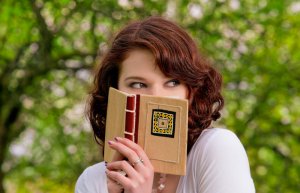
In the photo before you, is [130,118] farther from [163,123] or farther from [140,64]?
[140,64]

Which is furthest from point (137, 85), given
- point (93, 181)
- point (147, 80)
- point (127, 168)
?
point (93, 181)

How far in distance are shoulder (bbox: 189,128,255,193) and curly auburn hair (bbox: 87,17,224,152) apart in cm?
7

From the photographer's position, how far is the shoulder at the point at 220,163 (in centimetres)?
205

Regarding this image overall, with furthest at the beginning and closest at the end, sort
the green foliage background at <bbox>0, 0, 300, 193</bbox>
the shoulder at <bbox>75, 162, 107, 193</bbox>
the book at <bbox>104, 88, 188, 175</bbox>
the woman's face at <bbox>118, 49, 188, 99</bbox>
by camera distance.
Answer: the green foliage background at <bbox>0, 0, 300, 193</bbox>, the shoulder at <bbox>75, 162, 107, 193</bbox>, the woman's face at <bbox>118, 49, 188, 99</bbox>, the book at <bbox>104, 88, 188, 175</bbox>

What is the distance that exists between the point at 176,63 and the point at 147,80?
10 centimetres

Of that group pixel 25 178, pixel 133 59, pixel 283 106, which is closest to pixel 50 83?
pixel 25 178

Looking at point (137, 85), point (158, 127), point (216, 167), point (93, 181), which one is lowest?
point (93, 181)

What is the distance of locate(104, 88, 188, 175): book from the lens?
1.96m

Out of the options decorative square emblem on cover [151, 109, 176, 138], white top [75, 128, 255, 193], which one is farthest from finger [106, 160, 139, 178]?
white top [75, 128, 255, 193]

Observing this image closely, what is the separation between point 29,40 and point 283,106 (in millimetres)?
1719

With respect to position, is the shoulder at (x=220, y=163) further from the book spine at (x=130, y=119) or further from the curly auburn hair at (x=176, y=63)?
the book spine at (x=130, y=119)

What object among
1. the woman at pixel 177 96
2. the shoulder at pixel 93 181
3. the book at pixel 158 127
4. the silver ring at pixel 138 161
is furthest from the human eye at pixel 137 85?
the shoulder at pixel 93 181

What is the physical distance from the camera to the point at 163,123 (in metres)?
2.00

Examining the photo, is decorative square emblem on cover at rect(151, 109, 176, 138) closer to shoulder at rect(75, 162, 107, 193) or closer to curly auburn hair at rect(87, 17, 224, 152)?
curly auburn hair at rect(87, 17, 224, 152)
